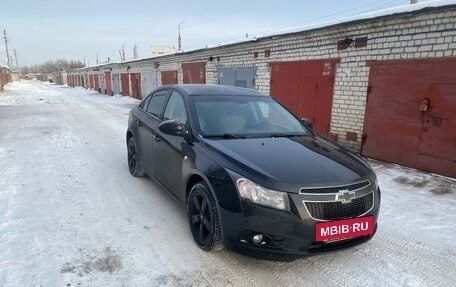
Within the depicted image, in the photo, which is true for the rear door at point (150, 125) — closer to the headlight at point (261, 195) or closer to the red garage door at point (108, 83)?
the headlight at point (261, 195)

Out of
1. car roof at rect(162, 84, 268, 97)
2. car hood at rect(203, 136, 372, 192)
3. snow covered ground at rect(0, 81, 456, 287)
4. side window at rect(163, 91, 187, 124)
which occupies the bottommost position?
snow covered ground at rect(0, 81, 456, 287)

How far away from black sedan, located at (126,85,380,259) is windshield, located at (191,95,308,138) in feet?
0.04

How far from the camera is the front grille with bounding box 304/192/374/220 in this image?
8.43 ft

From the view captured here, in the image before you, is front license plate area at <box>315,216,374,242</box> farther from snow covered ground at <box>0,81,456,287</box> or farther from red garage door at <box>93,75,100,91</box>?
red garage door at <box>93,75,100,91</box>

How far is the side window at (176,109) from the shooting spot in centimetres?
383

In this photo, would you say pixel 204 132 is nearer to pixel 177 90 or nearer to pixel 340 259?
pixel 177 90

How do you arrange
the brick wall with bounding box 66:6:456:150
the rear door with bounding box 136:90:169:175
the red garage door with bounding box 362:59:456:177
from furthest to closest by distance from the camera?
1. the brick wall with bounding box 66:6:456:150
2. the red garage door with bounding box 362:59:456:177
3. the rear door with bounding box 136:90:169:175

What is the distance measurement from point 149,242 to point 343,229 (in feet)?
6.02

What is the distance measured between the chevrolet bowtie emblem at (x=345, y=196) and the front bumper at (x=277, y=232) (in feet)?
0.93

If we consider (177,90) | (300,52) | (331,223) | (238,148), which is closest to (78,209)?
(177,90)

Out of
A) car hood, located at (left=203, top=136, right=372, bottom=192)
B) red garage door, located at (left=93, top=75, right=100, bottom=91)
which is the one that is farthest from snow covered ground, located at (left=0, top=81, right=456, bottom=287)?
red garage door, located at (left=93, top=75, right=100, bottom=91)

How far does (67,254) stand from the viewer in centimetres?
303

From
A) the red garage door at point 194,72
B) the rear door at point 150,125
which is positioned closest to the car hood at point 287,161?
the rear door at point 150,125

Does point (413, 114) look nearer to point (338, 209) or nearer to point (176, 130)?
point (338, 209)
